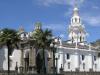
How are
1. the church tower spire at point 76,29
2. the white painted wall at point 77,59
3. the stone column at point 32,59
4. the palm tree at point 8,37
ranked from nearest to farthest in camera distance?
the palm tree at point 8,37
the stone column at point 32,59
the white painted wall at point 77,59
the church tower spire at point 76,29

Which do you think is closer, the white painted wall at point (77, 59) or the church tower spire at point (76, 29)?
the white painted wall at point (77, 59)

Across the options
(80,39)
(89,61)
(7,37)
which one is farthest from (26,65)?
(80,39)

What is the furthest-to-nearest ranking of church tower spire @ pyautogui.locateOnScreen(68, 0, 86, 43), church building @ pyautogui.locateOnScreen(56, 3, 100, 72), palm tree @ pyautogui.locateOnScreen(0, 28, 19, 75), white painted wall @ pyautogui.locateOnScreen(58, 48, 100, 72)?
church tower spire @ pyautogui.locateOnScreen(68, 0, 86, 43) → white painted wall @ pyautogui.locateOnScreen(58, 48, 100, 72) → church building @ pyautogui.locateOnScreen(56, 3, 100, 72) → palm tree @ pyautogui.locateOnScreen(0, 28, 19, 75)

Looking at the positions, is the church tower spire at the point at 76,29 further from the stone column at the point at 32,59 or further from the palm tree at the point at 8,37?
the palm tree at the point at 8,37

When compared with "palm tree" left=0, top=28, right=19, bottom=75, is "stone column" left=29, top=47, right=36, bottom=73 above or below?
below

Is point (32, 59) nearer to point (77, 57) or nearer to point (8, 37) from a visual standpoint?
point (8, 37)

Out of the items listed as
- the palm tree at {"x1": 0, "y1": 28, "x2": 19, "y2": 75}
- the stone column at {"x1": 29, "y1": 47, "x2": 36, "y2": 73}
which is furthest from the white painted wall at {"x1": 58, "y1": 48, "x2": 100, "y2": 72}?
the palm tree at {"x1": 0, "y1": 28, "x2": 19, "y2": 75}

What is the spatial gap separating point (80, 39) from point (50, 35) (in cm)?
7173

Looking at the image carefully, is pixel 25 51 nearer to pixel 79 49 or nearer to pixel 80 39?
pixel 79 49

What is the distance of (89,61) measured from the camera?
10962 cm

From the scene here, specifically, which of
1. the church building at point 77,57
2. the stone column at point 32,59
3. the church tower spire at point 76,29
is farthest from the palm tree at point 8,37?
the church tower spire at point 76,29

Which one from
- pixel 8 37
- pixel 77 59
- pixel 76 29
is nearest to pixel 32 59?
pixel 8 37

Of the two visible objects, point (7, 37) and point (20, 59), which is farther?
point (20, 59)

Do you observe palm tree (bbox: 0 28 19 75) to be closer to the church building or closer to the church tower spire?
the church building
